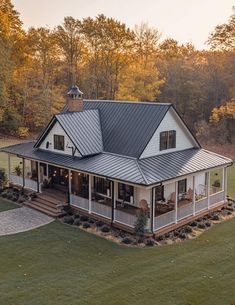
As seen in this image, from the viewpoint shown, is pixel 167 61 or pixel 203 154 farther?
pixel 167 61

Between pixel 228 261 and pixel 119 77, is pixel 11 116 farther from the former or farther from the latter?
pixel 228 261

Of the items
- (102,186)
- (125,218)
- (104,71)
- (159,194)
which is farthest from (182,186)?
(104,71)

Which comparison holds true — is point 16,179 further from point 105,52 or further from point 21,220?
point 105,52

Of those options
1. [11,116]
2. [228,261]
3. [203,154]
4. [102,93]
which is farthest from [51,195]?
[102,93]

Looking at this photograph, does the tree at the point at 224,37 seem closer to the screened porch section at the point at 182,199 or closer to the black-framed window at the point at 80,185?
the screened porch section at the point at 182,199

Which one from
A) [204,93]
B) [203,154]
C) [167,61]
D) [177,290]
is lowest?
[177,290]

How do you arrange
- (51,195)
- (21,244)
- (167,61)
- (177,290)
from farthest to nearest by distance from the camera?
(167,61) → (51,195) → (21,244) → (177,290)

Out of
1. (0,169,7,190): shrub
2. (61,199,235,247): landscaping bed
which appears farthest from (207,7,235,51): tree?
(0,169,7,190): shrub
